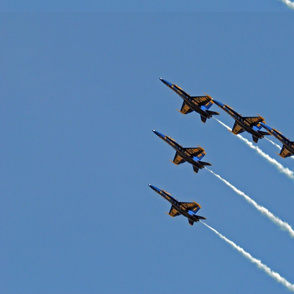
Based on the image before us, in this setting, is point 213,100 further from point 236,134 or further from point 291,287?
point 291,287

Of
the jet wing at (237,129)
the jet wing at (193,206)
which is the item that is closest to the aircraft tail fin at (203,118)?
the jet wing at (237,129)

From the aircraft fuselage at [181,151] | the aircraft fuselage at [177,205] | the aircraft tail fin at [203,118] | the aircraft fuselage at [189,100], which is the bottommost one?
the aircraft fuselage at [177,205]

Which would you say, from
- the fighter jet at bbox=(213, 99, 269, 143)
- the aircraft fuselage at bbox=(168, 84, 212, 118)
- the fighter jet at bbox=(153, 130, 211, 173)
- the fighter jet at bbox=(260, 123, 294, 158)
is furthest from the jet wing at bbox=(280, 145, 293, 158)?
the aircraft fuselage at bbox=(168, 84, 212, 118)

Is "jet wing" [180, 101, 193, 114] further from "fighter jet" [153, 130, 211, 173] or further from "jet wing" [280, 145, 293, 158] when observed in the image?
"jet wing" [280, 145, 293, 158]

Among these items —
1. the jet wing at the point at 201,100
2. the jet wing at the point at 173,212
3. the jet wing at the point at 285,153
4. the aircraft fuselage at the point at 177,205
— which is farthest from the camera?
the jet wing at the point at 173,212

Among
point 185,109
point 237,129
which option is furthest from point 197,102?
point 237,129

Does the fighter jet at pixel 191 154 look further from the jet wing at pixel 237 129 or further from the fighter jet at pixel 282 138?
the fighter jet at pixel 282 138

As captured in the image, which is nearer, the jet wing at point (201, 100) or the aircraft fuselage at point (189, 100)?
the aircraft fuselage at point (189, 100)

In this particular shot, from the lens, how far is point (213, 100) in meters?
113

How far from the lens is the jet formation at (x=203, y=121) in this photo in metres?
109

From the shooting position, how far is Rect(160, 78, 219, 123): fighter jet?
365ft

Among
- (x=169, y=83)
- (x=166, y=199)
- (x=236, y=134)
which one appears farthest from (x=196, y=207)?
(x=169, y=83)

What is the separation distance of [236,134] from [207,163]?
30.1 ft

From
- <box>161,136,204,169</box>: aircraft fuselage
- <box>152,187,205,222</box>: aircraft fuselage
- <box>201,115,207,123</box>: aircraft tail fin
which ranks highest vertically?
<box>201,115,207,123</box>: aircraft tail fin
